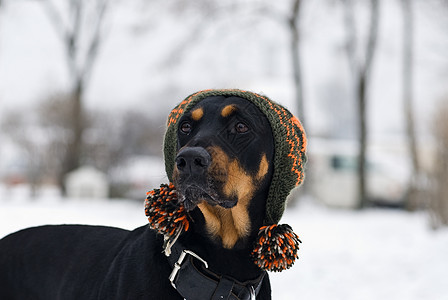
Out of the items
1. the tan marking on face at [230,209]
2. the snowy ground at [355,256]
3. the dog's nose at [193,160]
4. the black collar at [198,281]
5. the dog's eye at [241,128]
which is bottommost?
the snowy ground at [355,256]

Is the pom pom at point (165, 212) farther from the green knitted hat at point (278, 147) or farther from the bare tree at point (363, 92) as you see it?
the bare tree at point (363, 92)

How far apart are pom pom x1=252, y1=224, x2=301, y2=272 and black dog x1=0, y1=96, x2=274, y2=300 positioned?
0.08 meters

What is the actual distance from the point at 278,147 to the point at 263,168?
0.13 metres

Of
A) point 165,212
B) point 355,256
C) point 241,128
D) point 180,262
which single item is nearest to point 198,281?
point 180,262

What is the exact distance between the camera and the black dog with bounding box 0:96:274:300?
1.96 meters

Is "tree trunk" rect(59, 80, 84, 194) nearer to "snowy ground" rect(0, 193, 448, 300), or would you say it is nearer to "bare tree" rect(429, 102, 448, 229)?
"snowy ground" rect(0, 193, 448, 300)

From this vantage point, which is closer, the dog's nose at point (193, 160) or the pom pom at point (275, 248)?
the dog's nose at point (193, 160)

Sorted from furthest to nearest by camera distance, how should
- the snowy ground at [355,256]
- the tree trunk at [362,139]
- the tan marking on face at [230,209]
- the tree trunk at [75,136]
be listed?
the tree trunk at [75,136] → the tree trunk at [362,139] → the snowy ground at [355,256] → the tan marking on face at [230,209]

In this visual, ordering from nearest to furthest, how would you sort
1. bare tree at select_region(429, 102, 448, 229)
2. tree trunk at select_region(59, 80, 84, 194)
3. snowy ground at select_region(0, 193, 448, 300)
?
snowy ground at select_region(0, 193, 448, 300) < bare tree at select_region(429, 102, 448, 229) < tree trunk at select_region(59, 80, 84, 194)

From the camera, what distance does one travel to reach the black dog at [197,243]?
6.43 feet

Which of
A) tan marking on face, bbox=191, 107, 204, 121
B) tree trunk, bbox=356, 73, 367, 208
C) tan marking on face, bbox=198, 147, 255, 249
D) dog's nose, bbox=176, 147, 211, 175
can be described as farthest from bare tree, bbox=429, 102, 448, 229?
dog's nose, bbox=176, 147, 211, 175

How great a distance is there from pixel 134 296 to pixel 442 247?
5325mm

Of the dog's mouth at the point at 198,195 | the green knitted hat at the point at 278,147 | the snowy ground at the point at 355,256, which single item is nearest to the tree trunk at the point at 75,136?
the snowy ground at the point at 355,256

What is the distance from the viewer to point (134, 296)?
192cm
